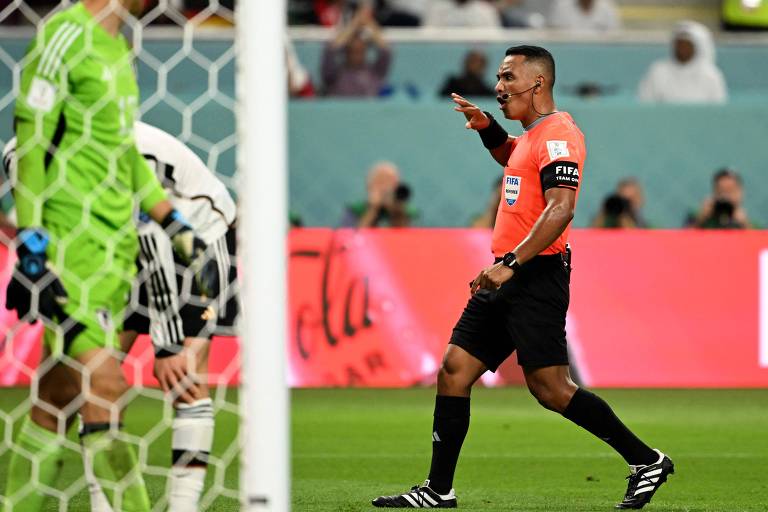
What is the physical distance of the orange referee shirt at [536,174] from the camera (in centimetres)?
516

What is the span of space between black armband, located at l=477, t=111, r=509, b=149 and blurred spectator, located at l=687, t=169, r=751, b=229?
20.4 feet

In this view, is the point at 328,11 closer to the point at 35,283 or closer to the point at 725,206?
the point at 725,206

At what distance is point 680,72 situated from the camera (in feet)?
42.8

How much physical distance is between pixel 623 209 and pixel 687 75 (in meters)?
1.98

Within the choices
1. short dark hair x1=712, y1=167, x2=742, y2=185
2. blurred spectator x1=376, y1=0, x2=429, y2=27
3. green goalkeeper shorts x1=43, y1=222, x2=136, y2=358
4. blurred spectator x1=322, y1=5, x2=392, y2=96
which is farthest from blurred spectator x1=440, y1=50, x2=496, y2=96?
green goalkeeper shorts x1=43, y1=222, x2=136, y2=358

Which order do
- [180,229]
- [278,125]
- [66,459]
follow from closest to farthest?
[278,125] → [180,229] → [66,459]

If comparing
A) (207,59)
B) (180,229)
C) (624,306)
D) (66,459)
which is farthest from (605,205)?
(180,229)

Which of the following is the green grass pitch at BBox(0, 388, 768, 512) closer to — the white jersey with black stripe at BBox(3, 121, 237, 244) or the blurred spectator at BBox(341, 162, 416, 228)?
the white jersey with black stripe at BBox(3, 121, 237, 244)

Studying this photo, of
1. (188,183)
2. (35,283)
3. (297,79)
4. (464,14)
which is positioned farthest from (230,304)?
(464,14)

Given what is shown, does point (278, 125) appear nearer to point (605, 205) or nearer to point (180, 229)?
point (180, 229)

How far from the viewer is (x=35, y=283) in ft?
12.6

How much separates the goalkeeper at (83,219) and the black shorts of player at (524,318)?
4.82 feet

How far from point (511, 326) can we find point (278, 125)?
2.07 meters

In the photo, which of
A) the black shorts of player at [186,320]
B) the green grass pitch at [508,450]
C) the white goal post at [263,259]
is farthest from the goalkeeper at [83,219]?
the green grass pitch at [508,450]
